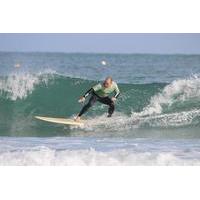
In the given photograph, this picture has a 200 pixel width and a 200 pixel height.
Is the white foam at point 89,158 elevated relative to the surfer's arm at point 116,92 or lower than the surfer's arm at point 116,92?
lower

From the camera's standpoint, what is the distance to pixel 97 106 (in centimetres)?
594

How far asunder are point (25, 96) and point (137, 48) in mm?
1131

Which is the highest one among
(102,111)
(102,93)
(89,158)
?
(102,93)

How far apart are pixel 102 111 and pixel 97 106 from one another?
0.25ft

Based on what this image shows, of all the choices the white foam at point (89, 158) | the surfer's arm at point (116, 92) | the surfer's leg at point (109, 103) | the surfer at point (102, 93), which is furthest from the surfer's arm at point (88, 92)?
the white foam at point (89, 158)

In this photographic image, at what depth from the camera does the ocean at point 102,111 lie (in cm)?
571

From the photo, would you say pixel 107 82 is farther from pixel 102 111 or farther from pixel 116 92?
pixel 102 111

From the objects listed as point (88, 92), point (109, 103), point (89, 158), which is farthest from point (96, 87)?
point (89, 158)

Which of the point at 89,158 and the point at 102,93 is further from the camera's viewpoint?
the point at 102,93

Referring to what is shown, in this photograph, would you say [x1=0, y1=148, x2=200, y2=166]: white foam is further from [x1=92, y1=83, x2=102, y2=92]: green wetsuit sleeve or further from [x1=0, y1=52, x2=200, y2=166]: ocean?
[x1=92, y1=83, x2=102, y2=92]: green wetsuit sleeve

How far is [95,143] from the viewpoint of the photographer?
582 centimetres

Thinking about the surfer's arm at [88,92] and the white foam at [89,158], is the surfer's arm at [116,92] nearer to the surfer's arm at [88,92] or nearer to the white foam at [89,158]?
the surfer's arm at [88,92]
